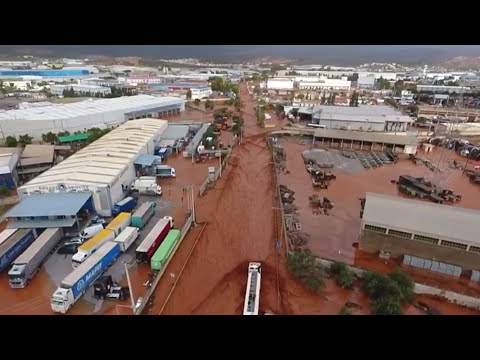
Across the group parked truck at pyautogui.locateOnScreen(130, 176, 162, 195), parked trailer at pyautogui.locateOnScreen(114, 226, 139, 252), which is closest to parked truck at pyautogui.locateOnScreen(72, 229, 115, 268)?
parked trailer at pyautogui.locateOnScreen(114, 226, 139, 252)

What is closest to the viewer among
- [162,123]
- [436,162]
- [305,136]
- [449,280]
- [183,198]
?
[449,280]

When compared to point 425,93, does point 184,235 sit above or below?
below

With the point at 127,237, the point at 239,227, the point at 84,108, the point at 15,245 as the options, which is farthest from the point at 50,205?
the point at 84,108

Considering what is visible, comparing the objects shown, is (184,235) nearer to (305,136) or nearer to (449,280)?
(449,280)

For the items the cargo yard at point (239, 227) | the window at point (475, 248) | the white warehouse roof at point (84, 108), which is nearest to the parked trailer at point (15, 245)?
the cargo yard at point (239, 227)

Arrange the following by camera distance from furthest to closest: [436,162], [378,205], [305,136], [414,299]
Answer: [305,136], [436,162], [378,205], [414,299]

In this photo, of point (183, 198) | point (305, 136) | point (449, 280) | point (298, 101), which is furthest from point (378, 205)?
point (298, 101)

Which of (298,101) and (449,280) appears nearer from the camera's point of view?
(449,280)
